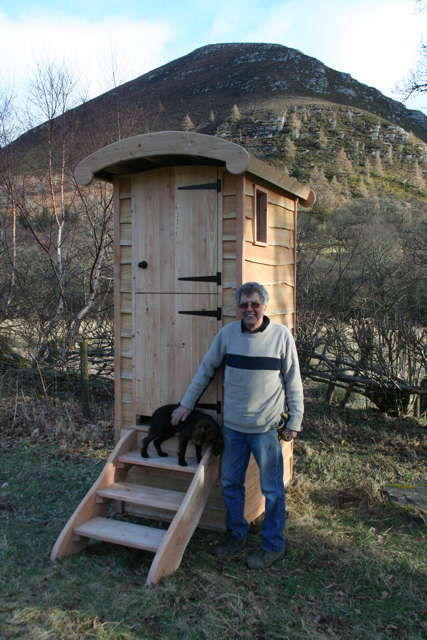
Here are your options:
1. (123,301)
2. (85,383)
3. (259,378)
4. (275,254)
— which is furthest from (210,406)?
(85,383)

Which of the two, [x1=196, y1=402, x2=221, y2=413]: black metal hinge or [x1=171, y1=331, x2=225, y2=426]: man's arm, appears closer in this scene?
[x1=171, y1=331, x2=225, y2=426]: man's arm

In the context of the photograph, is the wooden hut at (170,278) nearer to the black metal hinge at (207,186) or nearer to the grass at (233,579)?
the black metal hinge at (207,186)

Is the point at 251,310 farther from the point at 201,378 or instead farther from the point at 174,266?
the point at 174,266

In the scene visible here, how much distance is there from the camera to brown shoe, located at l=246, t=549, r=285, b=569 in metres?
3.72

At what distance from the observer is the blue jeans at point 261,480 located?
3.86 metres

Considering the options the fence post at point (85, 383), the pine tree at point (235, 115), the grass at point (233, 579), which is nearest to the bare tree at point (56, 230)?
the fence post at point (85, 383)

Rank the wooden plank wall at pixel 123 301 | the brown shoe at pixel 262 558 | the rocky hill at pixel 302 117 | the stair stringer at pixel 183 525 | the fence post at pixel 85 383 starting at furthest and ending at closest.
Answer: the rocky hill at pixel 302 117 < the fence post at pixel 85 383 < the wooden plank wall at pixel 123 301 < the brown shoe at pixel 262 558 < the stair stringer at pixel 183 525

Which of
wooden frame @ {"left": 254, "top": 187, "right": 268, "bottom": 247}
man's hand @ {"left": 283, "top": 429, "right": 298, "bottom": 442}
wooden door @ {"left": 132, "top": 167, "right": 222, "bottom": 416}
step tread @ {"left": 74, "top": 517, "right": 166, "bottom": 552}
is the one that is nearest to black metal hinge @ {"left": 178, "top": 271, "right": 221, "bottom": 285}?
wooden door @ {"left": 132, "top": 167, "right": 222, "bottom": 416}

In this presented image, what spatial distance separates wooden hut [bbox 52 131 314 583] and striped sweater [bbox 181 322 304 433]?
1.40 feet

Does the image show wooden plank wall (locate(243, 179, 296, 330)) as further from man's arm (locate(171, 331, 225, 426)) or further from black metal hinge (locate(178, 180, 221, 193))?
man's arm (locate(171, 331, 225, 426))

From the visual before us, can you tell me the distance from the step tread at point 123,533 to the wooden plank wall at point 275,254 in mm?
2159

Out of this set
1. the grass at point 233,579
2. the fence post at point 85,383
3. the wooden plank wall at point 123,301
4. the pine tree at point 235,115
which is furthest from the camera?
the pine tree at point 235,115

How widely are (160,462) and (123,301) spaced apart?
1529 millimetres

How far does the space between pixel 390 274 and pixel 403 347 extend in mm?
1771
